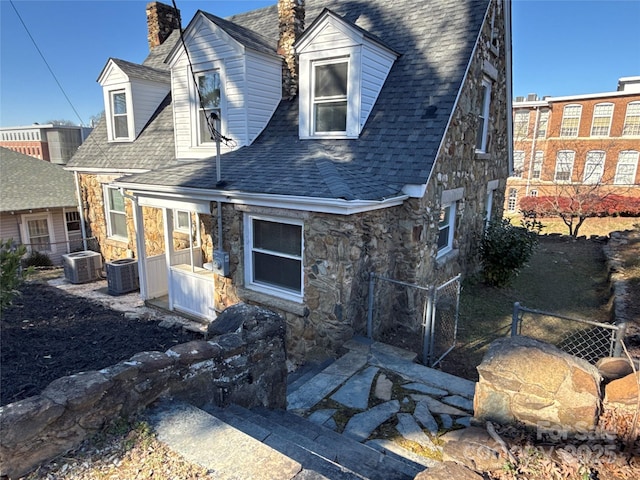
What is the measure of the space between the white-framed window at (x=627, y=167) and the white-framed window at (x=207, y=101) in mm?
27071

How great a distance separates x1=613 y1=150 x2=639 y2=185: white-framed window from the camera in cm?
2436

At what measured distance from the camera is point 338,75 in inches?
287

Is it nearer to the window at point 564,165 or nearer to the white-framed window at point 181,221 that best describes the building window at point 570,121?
the window at point 564,165

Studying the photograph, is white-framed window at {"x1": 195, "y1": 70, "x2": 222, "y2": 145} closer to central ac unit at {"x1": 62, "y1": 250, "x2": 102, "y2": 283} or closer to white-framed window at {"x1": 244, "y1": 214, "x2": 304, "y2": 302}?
white-framed window at {"x1": 244, "y1": 214, "x2": 304, "y2": 302}

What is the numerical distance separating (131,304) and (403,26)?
28.6 feet

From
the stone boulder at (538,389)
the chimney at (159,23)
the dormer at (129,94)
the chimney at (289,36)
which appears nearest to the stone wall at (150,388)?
the stone boulder at (538,389)

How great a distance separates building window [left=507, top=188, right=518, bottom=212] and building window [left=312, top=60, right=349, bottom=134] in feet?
82.9

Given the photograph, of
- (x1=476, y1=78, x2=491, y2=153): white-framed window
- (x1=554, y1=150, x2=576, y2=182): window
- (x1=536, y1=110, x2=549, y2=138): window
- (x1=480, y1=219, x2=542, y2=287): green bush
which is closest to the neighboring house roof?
(x1=476, y1=78, x2=491, y2=153): white-framed window

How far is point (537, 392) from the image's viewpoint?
2.63 m

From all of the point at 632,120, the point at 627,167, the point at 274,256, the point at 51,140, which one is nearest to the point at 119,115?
the point at 274,256

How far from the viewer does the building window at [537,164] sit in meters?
27.3

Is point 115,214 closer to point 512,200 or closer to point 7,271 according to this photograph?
point 7,271

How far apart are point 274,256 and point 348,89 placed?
11.2 ft

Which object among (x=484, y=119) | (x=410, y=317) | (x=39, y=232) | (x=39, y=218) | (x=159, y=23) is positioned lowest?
(x=410, y=317)
